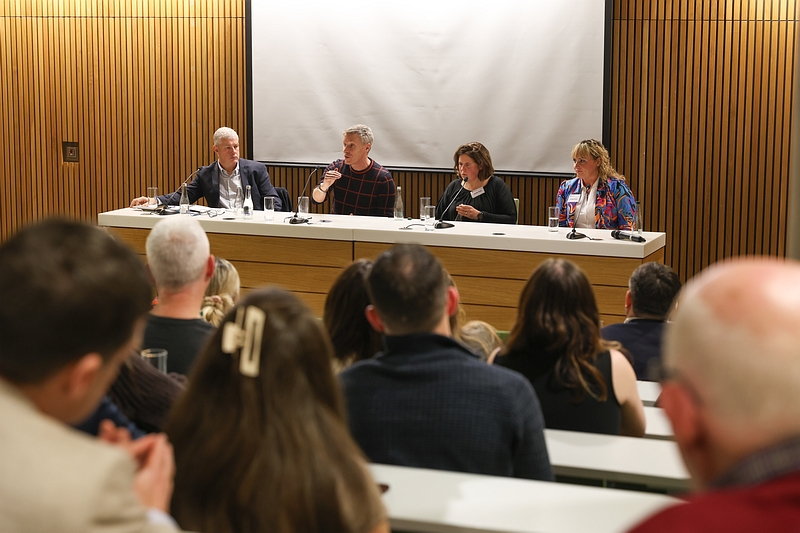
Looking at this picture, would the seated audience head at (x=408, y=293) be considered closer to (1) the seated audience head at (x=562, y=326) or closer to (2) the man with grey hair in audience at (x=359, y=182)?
(1) the seated audience head at (x=562, y=326)

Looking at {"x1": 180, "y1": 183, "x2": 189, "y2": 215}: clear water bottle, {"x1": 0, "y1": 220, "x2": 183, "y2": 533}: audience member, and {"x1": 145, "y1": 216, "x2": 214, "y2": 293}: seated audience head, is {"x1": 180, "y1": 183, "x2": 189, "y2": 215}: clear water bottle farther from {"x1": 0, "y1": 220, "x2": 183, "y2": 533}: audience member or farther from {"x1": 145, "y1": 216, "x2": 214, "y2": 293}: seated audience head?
{"x1": 0, "y1": 220, "x2": 183, "y2": 533}: audience member

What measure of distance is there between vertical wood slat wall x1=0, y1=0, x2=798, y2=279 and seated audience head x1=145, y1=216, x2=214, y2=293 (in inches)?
200

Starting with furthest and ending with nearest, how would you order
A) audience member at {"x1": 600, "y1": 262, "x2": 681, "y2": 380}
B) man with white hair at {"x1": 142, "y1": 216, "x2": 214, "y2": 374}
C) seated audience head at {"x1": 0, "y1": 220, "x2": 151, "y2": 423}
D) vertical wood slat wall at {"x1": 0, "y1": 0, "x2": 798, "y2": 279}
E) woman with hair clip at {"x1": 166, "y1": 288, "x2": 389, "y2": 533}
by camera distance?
vertical wood slat wall at {"x1": 0, "y1": 0, "x2": 798, "y2": 279}, audience member at {"x1": 600, "y1": 262, "x2": 681, "y2": 380}, man with white hair at {"x1": 142, "y1": 216, "x2": 214, "y2": 374}, woman with hair clip at {"x1": 166, "y1": 288, "x2": 389, "y2": 533}, seated audience head at {"x1": 0, "y1": 220, "x2": 151, "y2": 423}

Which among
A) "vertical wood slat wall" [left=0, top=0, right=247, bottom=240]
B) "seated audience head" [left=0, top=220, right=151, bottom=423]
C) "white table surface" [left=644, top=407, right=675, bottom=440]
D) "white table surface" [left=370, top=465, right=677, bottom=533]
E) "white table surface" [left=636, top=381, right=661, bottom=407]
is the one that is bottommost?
"white table surface" [left=644, top=407, right=675, bottom=440]

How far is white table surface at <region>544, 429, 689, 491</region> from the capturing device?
2.20 metres

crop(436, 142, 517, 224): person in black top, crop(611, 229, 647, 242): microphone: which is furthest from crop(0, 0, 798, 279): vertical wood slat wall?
crop(611, 229, 647, 242): microphone

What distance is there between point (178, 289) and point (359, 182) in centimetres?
402

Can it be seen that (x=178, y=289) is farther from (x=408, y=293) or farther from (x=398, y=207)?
(x=398, y=207)

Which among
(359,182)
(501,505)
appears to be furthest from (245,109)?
(501,505)

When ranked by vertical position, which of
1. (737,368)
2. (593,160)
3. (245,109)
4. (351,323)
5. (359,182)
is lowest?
→ (351,323)

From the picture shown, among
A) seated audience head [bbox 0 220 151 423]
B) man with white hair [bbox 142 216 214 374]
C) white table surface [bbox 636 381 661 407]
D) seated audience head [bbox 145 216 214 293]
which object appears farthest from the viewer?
white table surface [bbox 636 381 661 407]

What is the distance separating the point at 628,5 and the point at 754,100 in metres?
1.28

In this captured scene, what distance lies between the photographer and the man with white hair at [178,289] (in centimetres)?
282

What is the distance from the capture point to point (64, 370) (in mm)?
1167
